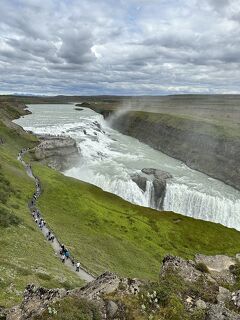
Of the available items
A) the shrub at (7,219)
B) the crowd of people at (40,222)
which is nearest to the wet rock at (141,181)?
the crowd of people at (40,222)

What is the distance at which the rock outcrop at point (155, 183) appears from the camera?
10081cm

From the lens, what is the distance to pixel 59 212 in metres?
70.0

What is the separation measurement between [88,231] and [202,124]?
4347 inches

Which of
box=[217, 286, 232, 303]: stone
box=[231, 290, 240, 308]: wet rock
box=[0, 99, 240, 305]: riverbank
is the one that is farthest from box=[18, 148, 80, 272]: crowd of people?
box=[231, 290, 240, 308]: wet rock

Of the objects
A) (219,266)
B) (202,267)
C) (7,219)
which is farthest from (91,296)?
(7,219)

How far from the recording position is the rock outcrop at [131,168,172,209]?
331 feet

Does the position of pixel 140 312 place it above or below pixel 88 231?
above

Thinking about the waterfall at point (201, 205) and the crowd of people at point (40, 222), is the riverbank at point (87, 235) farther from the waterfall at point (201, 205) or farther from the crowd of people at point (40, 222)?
the waterfall at point (201, 205)

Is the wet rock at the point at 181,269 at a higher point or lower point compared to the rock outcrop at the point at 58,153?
higher

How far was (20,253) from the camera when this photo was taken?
39.7 metres

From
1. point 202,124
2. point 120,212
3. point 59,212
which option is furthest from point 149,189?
point 202,124

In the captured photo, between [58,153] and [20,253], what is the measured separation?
8417 centimetres

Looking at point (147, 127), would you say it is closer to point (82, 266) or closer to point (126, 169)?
point (126, 169)

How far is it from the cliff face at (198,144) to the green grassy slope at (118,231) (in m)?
38.5
